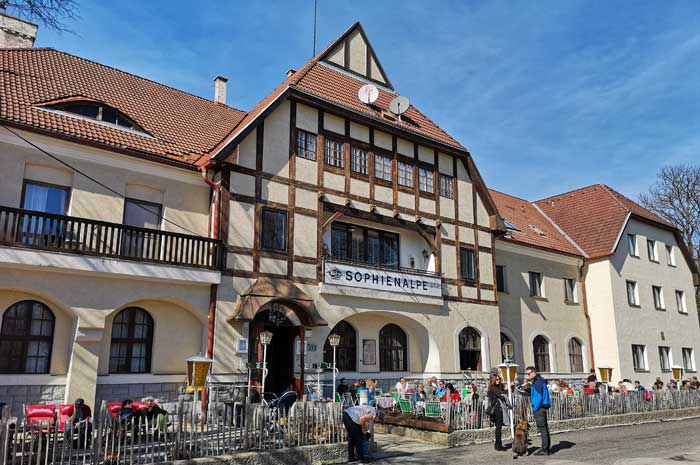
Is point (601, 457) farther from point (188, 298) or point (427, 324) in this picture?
point (188, 298)

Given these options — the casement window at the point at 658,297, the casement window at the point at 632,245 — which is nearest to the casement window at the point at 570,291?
the casement window at the point at 632,245

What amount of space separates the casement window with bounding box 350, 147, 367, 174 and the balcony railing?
6.05m

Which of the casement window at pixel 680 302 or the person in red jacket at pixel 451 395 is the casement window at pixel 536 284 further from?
the casement window at pixel 680 302

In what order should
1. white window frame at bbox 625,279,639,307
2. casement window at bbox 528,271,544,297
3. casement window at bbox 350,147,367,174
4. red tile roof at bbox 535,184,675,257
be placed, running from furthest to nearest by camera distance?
red tile roof at bbox 535,184,675,257, white window frame at bbox 625,279,639,307, casement window at bbox 528,271,544,297, casement window at bbox 350,147,367,174

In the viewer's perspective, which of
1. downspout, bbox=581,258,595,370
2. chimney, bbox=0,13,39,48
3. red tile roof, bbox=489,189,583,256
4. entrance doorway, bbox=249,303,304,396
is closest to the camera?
entrance doorway, bbox=249,303,304,396

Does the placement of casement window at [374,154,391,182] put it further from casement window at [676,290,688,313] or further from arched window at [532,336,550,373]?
casement window at [676,290,688,313]

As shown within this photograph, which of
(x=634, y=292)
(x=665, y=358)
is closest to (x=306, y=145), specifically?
(x=634, y=292)

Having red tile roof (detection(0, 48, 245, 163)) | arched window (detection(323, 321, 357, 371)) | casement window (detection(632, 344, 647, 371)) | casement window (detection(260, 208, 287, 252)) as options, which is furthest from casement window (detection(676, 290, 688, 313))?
red tile roof (detection(0, 48, 245, 163))

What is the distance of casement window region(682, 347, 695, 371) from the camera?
31.0m

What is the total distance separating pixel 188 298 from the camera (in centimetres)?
1552

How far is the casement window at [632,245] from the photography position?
29.8 metres

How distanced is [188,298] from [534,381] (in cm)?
893

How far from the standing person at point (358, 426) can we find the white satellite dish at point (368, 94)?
1297 cm

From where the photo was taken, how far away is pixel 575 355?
1068 inches
